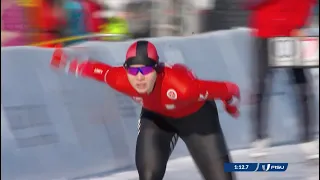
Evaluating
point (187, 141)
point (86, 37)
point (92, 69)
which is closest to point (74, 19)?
point (86, 37)

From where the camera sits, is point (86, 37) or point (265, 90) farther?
point (86, 37)

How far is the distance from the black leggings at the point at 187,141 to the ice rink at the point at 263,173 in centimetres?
168

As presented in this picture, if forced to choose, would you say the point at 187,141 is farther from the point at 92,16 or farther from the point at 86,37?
the point at 92,16

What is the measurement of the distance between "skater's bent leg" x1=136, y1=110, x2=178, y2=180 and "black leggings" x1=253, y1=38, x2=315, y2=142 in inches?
97.0

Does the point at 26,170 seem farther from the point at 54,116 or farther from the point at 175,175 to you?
the point at 175,175

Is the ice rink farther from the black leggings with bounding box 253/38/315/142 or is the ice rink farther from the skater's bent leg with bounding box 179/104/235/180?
the skater's bent leg with bounding box 179/104/235/180

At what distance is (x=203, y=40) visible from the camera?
8.59m

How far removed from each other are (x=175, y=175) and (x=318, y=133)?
2308mm

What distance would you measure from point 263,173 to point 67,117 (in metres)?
1.62

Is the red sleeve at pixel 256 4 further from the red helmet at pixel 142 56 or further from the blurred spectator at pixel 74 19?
the red helmet at pixel 142 56

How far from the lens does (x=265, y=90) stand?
766 cm

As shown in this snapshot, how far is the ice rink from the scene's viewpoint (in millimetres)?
6746

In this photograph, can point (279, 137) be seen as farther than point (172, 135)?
Yes

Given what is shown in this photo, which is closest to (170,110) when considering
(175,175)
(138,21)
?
(175,175)
